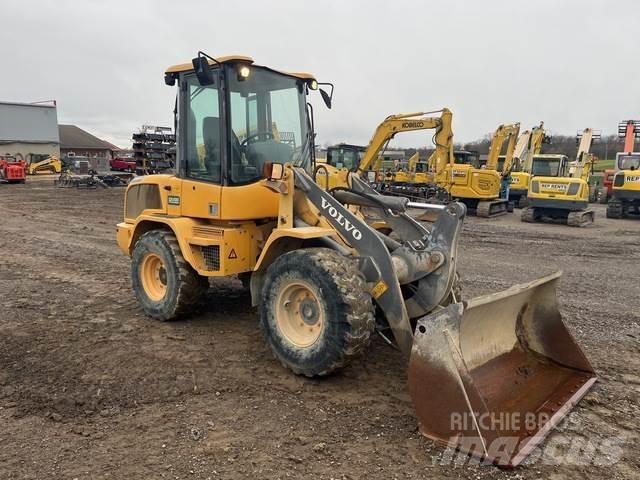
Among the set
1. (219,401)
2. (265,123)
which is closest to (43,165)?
(265,123)

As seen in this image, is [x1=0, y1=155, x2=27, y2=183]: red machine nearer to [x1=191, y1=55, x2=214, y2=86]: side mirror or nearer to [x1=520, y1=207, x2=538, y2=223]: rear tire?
[x1=520, y1=207, x2=538, y2=223]: rear tire

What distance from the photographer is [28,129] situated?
47812 mm

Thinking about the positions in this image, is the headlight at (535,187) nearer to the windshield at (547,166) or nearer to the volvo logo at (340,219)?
the windshield at (547,166)

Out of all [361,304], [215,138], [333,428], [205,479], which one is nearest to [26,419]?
A: [205,479]

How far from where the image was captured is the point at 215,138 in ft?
16.1

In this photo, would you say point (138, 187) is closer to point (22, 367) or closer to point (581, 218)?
point (22, 367)

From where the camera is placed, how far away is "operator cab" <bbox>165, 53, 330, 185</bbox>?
15.6 ft

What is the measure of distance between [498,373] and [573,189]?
13.7 meters

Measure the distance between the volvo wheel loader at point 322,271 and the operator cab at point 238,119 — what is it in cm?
1

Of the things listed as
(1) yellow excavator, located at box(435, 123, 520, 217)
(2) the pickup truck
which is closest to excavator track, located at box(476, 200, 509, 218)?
(1) yellow excavator, located at box(435, 123, 520, 217)

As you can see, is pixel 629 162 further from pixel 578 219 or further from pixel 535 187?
pixel 578 219

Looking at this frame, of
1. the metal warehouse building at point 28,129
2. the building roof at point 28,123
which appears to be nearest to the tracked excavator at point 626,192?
the metal warehouse building at point 28,129

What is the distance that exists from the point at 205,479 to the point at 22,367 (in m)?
2.36

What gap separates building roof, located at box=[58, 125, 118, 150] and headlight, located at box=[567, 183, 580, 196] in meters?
56.1
